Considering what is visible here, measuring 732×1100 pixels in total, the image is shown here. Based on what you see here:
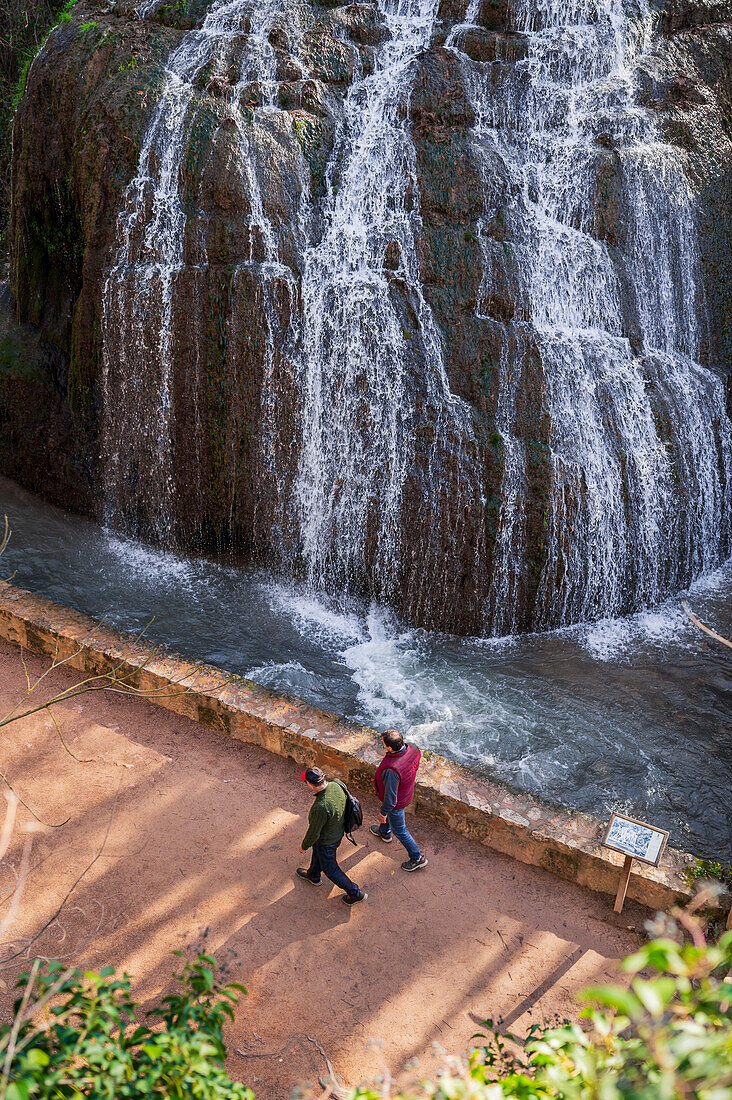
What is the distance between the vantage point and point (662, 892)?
4.65 meters

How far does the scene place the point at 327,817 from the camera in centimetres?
444

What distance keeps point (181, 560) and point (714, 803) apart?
7096mm

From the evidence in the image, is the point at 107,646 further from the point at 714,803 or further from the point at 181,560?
the point at 714,803

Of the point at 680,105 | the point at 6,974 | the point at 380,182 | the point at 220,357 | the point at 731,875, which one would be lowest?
the point at 6,974

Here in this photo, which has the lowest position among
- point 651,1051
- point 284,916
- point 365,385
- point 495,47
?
point 284,916

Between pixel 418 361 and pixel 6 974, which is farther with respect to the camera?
pixel 418 361

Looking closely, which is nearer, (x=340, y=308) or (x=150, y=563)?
(x=340, y=308)

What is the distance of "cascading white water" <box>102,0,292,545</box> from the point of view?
9.78 metres

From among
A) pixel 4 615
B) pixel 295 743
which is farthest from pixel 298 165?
pixel 295 743

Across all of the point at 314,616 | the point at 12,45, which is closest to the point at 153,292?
the point at 314,616

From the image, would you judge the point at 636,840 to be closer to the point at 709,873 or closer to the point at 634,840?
the point at 634,840

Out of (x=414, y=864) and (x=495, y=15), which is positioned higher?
(x=495, y=15)

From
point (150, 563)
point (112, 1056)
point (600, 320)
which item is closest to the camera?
point (112, 1056)

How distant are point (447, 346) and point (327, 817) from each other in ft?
21.8
